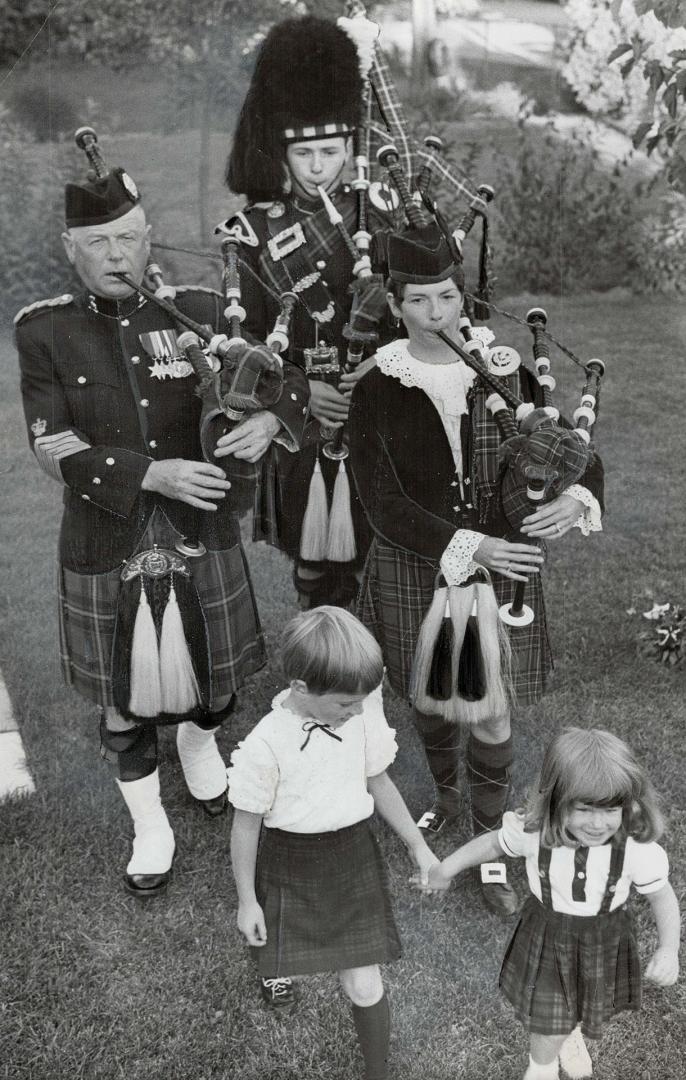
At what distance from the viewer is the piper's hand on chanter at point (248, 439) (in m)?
2.80

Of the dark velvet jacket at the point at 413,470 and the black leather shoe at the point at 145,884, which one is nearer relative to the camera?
the dark velvet jacket at the point at 413,470

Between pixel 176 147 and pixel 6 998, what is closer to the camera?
pixel 6 998

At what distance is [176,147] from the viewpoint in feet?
19.5

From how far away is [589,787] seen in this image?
7.29 feet

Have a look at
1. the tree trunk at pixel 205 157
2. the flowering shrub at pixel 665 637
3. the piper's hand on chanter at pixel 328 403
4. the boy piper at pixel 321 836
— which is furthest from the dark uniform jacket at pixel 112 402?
the tree trunk at pixel 205 157

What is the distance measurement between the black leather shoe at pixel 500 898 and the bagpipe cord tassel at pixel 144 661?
1.00 m

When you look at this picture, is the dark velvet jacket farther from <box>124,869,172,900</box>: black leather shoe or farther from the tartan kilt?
<box>124,869,172,900</box>: black leather shoe

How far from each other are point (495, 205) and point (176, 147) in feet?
5.55

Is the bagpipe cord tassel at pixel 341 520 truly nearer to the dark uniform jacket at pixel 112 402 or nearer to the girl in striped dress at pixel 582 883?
the dark uniform jacket at pixel 112 402

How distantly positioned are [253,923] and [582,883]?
67 centimetres

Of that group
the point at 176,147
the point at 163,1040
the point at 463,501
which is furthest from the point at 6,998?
the point at 176,147

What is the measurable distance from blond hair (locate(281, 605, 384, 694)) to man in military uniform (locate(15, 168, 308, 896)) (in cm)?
61

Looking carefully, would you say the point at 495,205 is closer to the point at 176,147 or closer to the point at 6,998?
the point at 176,147

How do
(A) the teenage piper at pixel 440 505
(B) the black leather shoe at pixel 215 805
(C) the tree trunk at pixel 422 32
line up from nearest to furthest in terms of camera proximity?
(A) the teenage piper at pixel 440 505 < (B) the black leather shoe at pixel 215 805 < (C) the tree trunk at pixel 422 32
